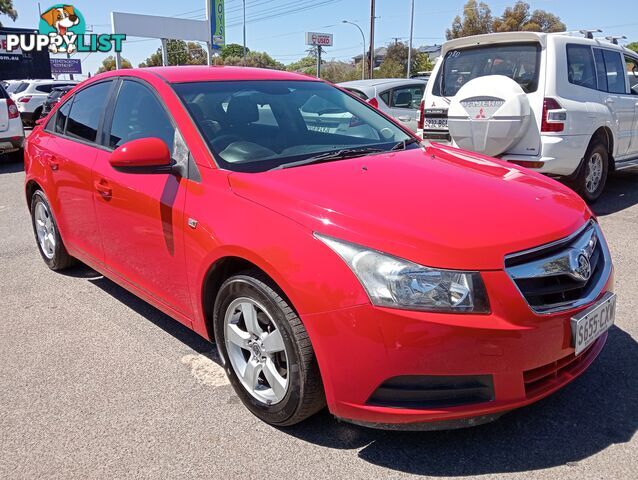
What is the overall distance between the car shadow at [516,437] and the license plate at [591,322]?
16.7 inches

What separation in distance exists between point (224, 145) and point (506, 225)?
147cm

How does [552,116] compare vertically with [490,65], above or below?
below

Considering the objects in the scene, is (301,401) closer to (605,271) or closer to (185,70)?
(605,271)

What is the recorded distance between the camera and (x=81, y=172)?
3.74 metres

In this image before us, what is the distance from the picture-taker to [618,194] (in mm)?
7359

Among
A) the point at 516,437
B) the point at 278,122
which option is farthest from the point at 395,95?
the point at 516,437

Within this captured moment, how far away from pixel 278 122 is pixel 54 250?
7.91 feet

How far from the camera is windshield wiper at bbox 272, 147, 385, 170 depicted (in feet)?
9.38

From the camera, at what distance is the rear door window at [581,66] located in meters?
6.11

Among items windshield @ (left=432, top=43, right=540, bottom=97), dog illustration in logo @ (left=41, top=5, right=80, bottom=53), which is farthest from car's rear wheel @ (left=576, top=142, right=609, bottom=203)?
dog illustration in logo @ (left=41, top=5, right=80, bottom=53)

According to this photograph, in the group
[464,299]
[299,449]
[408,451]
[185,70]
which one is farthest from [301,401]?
[185,70]

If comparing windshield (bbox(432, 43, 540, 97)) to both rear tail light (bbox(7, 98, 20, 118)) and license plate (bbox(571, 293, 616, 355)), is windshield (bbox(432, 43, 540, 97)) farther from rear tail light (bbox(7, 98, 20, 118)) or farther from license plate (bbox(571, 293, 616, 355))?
rear tail light (bbox(7, 98, 20, 118))

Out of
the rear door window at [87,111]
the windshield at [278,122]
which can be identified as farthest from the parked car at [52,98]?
the windshield at [278,122]

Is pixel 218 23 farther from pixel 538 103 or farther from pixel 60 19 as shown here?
pixel 538 103
